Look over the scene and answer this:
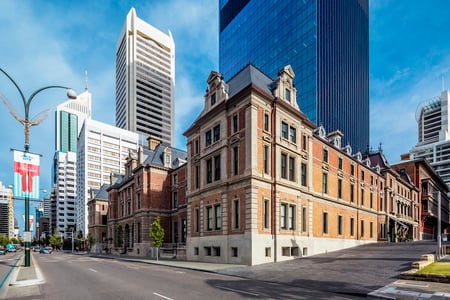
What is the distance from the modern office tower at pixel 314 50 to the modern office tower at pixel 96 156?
5518 centimetres

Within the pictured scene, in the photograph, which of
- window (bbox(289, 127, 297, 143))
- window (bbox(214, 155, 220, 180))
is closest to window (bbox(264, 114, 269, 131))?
window (bbox(289, 127, 297, 143))

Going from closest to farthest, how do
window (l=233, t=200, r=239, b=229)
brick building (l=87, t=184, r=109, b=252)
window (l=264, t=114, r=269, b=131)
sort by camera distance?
window (l=233, t=200, r=239, b=229) < window (l=264, t=114, r=269, b=131) < brick building (l=87, t=184, r=109, b=252)

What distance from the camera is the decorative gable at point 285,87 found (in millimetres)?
29928

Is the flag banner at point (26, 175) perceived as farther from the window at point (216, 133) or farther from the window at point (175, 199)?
the window at point (175, 199)

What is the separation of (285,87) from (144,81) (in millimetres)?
145265

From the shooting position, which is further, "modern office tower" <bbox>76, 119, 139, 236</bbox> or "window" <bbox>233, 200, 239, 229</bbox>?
"modern office tower" <bbox>76, 119, 139, 236</bbox>

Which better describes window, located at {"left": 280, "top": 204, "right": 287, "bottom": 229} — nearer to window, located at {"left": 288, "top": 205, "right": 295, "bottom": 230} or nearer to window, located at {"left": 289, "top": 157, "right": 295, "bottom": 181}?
window, located at {"left": 288, "top": 205, "right": 295, "bottom": 230}

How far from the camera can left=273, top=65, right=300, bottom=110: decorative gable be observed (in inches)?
1178

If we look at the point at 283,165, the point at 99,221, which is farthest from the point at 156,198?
the point at 99,221

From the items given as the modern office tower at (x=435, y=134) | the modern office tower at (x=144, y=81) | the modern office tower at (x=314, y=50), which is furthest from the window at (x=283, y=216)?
the modern office tower at (x=435, y=134)

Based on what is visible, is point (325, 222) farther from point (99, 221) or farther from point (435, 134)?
point (435, 134)

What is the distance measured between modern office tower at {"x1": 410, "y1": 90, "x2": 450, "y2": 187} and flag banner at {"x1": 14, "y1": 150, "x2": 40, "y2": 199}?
161 m

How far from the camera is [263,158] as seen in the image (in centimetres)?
2748

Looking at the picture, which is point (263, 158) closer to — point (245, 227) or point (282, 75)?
point (245, 227)
